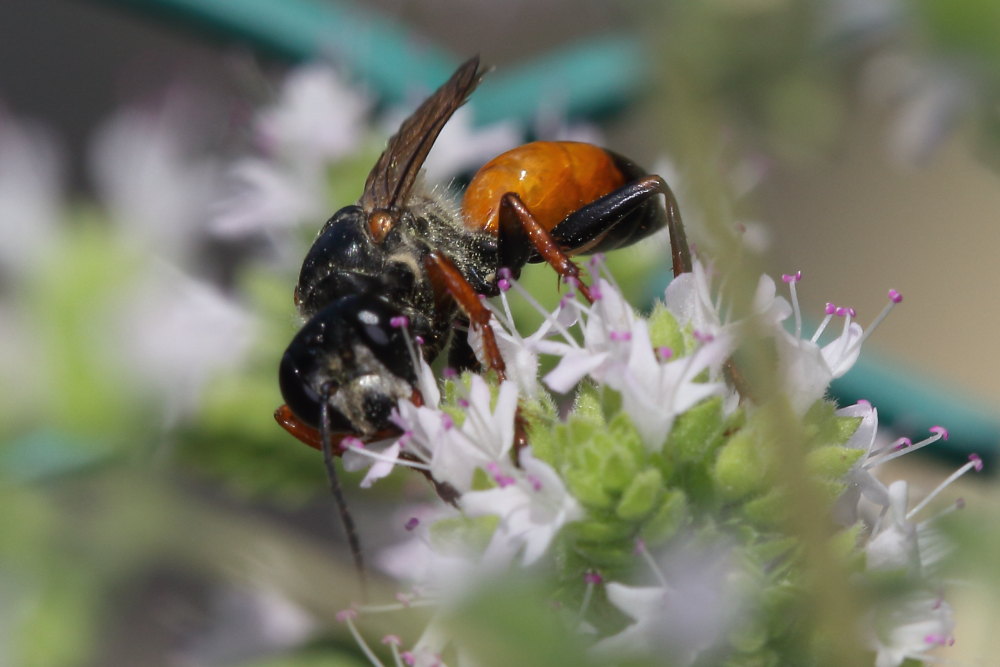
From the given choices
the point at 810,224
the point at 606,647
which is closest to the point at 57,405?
the point at 606,647

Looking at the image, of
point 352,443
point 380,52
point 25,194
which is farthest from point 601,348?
point 25,194

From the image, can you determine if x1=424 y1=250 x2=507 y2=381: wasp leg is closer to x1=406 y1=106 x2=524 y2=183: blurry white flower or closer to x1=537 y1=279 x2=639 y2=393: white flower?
x1=537 y1=279 x2=639 y2=393: white flower

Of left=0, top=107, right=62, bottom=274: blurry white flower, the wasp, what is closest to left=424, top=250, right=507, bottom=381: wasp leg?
the wasp

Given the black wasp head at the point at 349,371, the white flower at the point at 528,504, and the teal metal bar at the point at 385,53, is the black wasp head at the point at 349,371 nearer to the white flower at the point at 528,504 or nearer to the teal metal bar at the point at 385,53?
the white flower at the point at 528,504

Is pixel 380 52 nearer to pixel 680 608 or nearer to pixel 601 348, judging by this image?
pixel 601 348

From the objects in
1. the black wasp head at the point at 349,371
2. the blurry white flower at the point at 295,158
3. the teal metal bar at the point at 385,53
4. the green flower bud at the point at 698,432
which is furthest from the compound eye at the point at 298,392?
the teal metal bar at the point at 385,53

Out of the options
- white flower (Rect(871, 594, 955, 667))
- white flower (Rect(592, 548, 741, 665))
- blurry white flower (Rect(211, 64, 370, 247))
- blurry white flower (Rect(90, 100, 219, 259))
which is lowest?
white flower (Rect(871, 594, 955, 667))

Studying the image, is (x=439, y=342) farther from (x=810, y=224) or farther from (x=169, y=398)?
(x=810, y=224)
